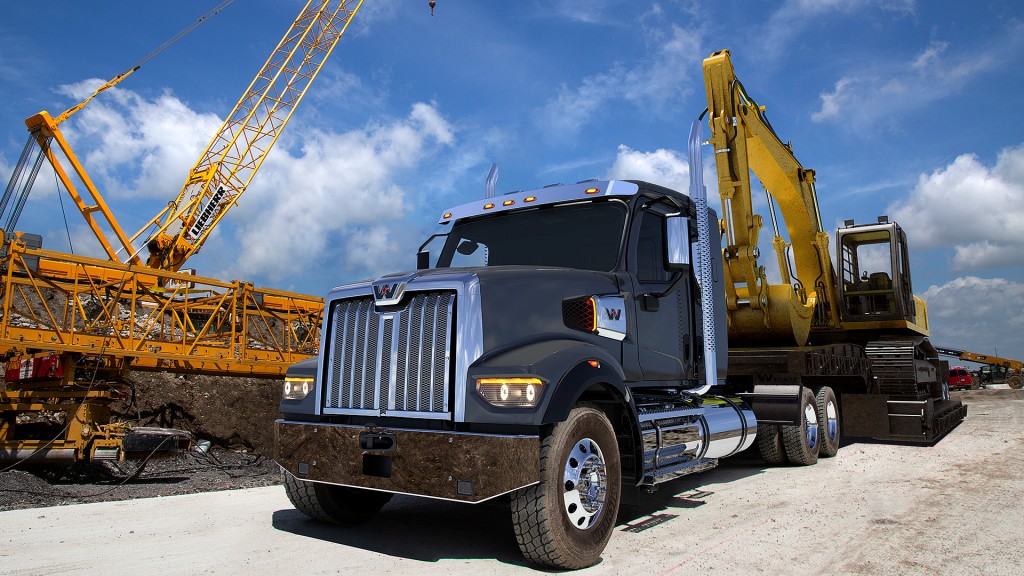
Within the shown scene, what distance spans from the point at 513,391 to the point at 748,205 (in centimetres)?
691

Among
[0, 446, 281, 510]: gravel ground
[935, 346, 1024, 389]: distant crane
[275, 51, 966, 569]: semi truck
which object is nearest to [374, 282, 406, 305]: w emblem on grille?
[275, 51, 966, 569]: semi truck

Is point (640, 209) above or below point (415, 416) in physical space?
above

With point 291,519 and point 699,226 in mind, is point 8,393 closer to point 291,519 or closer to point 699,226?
point 291,519

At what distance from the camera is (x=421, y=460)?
4250 millimetres

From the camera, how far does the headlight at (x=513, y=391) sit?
4.14m

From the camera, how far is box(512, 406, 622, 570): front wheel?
4164 millimetres

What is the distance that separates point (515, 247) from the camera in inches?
241

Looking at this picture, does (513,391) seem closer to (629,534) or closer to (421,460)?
(421,460)

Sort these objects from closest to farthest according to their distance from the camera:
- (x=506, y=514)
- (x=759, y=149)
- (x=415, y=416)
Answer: (x=415, y=416) → (x=506, y=514) → (x=759, y=149)

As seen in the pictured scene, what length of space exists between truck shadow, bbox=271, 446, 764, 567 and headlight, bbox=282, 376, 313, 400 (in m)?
1.04

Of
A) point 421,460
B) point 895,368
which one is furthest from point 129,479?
point 895,368

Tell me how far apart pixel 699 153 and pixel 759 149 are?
18.8 feet

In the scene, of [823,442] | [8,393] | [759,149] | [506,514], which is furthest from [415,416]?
[759,149]

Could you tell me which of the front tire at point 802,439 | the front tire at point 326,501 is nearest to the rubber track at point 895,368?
the front tire at point 802,439
